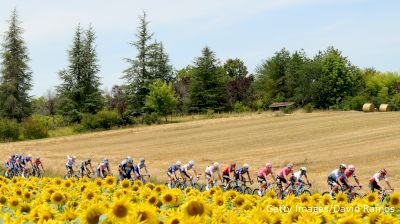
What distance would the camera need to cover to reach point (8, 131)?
6181 cm

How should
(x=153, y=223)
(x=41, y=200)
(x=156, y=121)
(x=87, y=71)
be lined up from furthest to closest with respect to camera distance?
(x=87, y=71) < (x=156, y=121) < (x=41, y=200) < (x=153, y=223)

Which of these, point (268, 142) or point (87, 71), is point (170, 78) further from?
point (268, 142)

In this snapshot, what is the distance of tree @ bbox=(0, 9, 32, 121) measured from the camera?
2918 inches

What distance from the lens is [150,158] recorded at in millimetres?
38750

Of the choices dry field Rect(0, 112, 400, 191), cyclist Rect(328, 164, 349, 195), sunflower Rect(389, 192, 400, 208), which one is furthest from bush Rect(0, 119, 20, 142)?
sunflower Rect(389, 192, 400, 208)

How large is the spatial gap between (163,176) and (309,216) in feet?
86.6

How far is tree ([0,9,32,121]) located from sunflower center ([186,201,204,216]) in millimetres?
74945

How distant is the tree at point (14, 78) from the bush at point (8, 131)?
37.7ft

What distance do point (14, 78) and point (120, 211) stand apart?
3037 inches

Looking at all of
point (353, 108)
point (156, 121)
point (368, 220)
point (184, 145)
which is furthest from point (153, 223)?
point (353, 108)

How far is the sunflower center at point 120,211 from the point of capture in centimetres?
327

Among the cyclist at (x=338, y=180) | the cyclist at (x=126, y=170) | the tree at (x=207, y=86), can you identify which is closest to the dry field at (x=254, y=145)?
the cyclist at (x=338, y=180)

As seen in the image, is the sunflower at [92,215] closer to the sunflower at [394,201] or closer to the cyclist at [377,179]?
the sunflower at [394,201]

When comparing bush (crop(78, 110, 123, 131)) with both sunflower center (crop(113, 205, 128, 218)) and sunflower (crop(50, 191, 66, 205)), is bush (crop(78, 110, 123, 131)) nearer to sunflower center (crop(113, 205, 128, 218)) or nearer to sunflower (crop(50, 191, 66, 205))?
sunflower (crop(50, 191, 66, 205))
